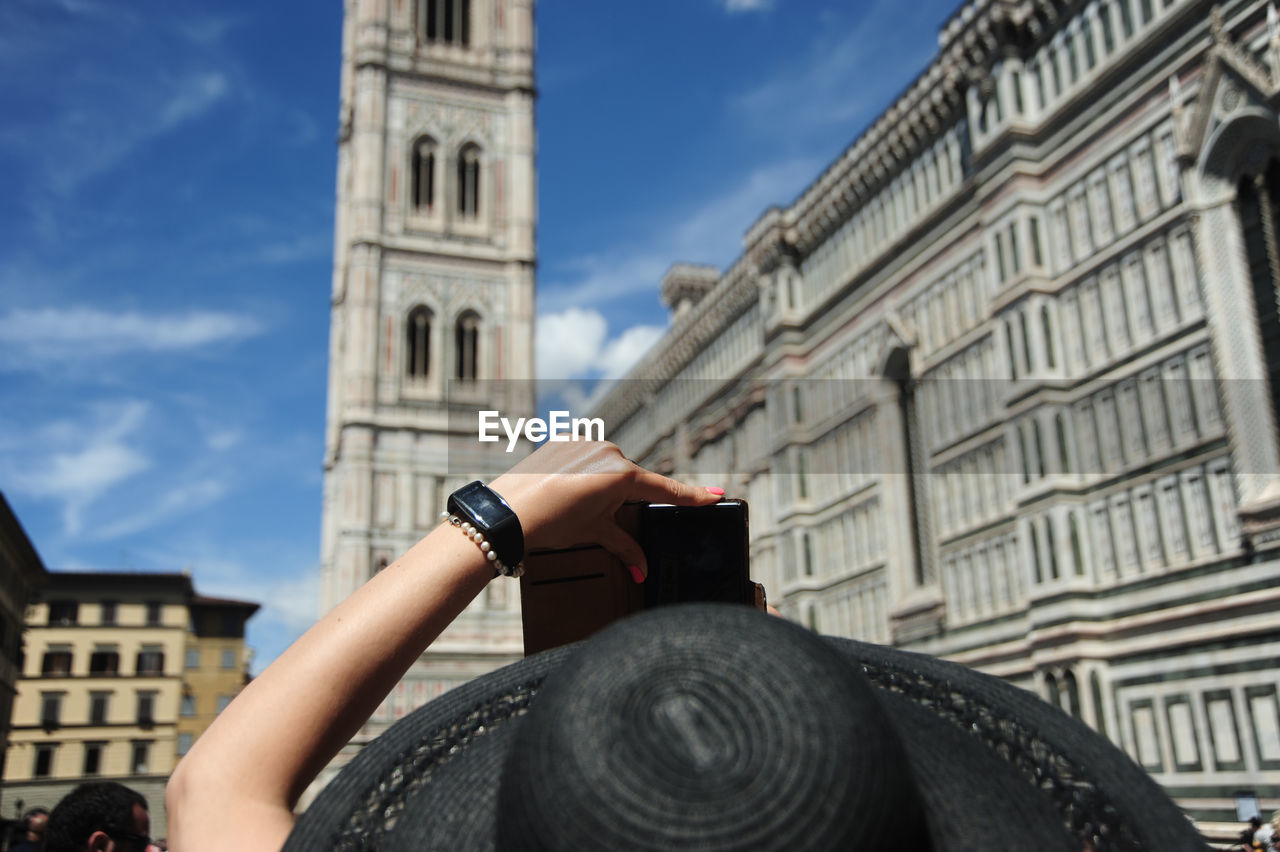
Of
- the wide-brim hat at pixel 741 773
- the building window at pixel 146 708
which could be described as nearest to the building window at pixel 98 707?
Answer: the building window at pixel 146 708

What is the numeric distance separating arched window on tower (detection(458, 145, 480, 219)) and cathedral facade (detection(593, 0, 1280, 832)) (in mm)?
11909

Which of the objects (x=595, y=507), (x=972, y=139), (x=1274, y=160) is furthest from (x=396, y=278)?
(x=595, y=507)

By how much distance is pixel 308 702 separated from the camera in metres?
→ 0.93

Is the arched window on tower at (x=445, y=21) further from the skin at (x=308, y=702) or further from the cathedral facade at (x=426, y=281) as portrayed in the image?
the skin at (x=308, y=702)

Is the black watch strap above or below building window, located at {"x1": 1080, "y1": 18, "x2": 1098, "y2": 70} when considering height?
below

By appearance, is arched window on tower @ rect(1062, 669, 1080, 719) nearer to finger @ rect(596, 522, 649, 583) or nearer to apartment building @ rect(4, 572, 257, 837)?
finger @ rect(596, 522, 649, 583)

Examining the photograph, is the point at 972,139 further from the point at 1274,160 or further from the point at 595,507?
the point at 595,507

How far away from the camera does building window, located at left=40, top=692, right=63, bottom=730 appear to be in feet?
148

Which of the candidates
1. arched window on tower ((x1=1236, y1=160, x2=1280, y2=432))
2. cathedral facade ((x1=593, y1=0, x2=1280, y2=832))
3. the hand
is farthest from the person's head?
arched window on tower ((x1=1236, y1=160, x2=1280, y2=432))

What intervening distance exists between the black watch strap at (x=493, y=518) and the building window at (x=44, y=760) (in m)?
50.1

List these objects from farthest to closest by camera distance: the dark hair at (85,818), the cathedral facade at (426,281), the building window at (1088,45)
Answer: the cathedral facade at (426,281) → the building window at (1088,45) → the dark hair at (85,818)

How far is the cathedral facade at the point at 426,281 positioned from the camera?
2962 cm

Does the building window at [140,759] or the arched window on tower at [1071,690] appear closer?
the arched window on tower at [1071,690]

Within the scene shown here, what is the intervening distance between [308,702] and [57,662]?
51.7 metres
